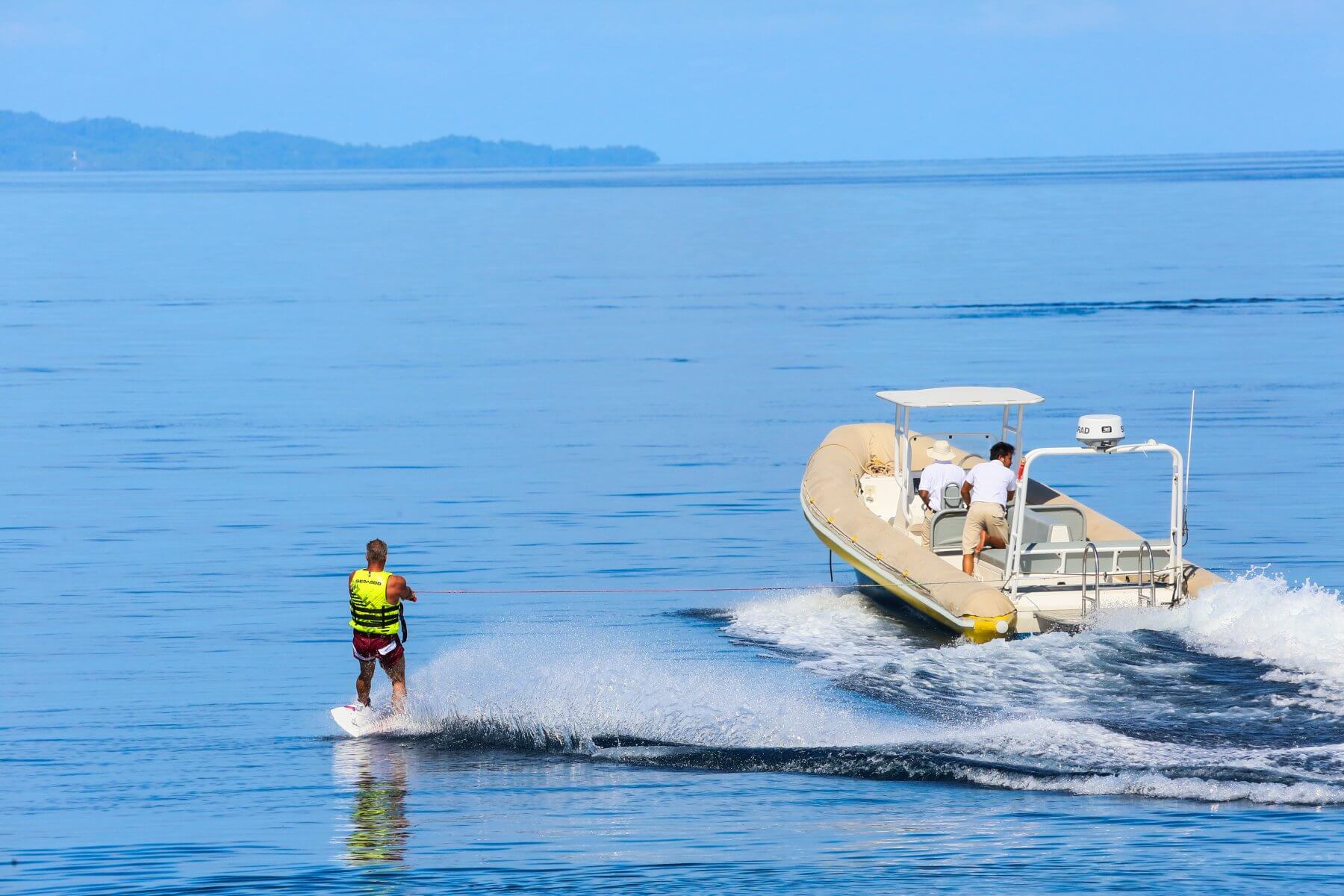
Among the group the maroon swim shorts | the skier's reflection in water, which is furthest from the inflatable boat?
the skier's reflection in water

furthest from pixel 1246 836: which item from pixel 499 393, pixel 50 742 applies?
pixel 499 393

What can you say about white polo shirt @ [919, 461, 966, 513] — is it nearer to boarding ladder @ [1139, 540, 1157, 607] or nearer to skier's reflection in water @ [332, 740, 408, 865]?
boarding ladder @ [1139, 540, 1157, 607]

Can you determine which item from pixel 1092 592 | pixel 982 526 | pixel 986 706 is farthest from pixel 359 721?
pixel 1092 592

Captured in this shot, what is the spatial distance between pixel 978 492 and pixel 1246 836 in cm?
599

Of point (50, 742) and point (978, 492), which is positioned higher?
point (978, 492)

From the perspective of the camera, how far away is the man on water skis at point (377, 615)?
13023 mm

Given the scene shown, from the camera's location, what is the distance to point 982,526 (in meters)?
16.3

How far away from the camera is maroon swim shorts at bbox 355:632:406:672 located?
13.3 meters

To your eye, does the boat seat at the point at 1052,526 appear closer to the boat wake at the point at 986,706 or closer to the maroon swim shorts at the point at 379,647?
the boat wake at the point at 986,706

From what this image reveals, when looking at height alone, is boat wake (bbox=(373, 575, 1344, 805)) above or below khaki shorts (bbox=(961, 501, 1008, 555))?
below

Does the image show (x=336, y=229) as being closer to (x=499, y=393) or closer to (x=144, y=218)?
(x=144, y=218)

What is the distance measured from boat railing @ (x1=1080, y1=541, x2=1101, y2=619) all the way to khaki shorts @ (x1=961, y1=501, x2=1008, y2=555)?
101 centimetres

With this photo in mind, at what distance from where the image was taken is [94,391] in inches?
1389

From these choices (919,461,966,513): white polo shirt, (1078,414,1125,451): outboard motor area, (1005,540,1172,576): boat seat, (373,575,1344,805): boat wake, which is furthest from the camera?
(919,461,966,513): white polo shirt
